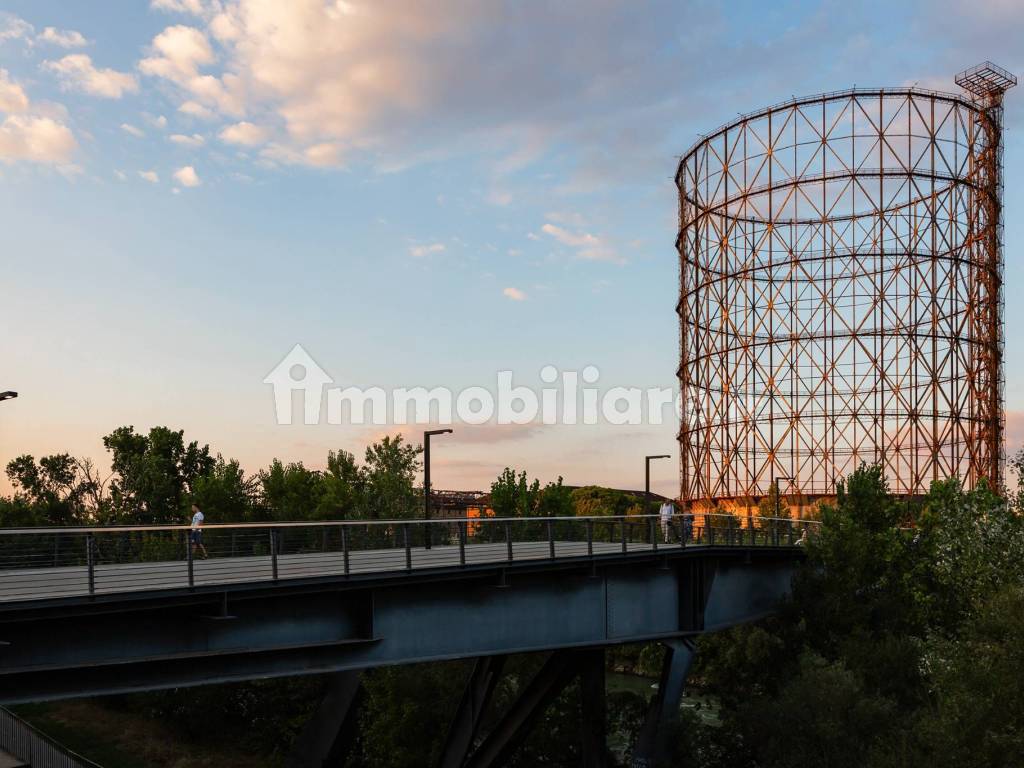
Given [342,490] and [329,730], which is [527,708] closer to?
[329,730]

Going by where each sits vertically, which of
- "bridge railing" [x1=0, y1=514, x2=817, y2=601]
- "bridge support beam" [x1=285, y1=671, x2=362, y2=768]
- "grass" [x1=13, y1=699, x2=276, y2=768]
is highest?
"bridge railing" [x1=0, y1=514, x2=817, y2=601]

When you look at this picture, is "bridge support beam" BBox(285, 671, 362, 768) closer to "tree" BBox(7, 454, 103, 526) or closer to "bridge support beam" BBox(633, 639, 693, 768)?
"bridge support beam" BBox(633, 639, 693, 768)

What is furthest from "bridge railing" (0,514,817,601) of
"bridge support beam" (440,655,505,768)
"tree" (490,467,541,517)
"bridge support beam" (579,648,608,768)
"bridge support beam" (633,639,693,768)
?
"tree" (490,467,541,517)

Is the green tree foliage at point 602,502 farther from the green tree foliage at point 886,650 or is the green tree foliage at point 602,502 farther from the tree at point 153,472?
the green tree foliage at point 886,650

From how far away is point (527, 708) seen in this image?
1112 inches

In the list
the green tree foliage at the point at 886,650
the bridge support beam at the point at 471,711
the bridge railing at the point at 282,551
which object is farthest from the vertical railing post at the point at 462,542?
the green tree foliage at the point at 886,650

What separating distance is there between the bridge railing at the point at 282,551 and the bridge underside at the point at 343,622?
0.38 meters

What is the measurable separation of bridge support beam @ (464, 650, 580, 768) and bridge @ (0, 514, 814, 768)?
49 millimetres

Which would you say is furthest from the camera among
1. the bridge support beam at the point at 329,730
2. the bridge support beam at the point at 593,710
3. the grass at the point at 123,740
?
the grass at the point at 123,740

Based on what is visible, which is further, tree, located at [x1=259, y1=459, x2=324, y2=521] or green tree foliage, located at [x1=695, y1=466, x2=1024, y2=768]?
tree, located at [x1=259, y1=459, x2=324, y2=521]

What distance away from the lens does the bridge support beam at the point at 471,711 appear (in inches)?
1133

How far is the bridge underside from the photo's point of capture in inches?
677

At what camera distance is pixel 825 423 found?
75.6 meters

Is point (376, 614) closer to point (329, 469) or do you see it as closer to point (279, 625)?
point (279, 625)
